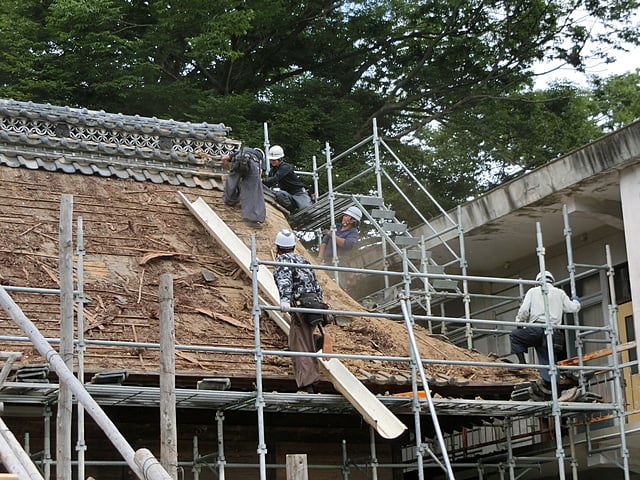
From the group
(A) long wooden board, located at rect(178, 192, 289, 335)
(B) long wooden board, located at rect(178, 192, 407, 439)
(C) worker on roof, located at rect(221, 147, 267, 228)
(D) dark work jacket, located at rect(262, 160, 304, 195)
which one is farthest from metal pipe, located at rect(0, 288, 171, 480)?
(D) dark work jacket, located at rect(262, 160, 304, 195)

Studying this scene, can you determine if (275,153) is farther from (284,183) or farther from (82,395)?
(82,395)

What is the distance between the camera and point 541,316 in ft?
46.6

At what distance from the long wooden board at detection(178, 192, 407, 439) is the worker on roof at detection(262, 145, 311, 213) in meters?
2.02

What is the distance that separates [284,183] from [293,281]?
5.15 metres

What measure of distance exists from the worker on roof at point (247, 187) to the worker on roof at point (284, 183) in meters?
1.11

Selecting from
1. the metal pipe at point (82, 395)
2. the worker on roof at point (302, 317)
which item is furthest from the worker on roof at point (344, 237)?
the metal pipe at point (82, 395)

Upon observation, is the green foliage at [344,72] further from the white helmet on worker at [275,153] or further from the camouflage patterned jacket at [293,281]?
the camouflage patterned jacket at [293,281]

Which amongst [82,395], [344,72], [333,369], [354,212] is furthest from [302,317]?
[344,72]

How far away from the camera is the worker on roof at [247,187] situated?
1573 centimetres

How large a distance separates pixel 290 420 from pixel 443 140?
16.2 meters

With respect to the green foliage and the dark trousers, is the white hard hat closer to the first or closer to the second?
the dark trousers

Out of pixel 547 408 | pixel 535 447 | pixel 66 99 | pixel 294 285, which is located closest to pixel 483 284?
pixel 535 447

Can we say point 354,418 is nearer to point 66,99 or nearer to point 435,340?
point 435,340

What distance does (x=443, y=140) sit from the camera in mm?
29188
